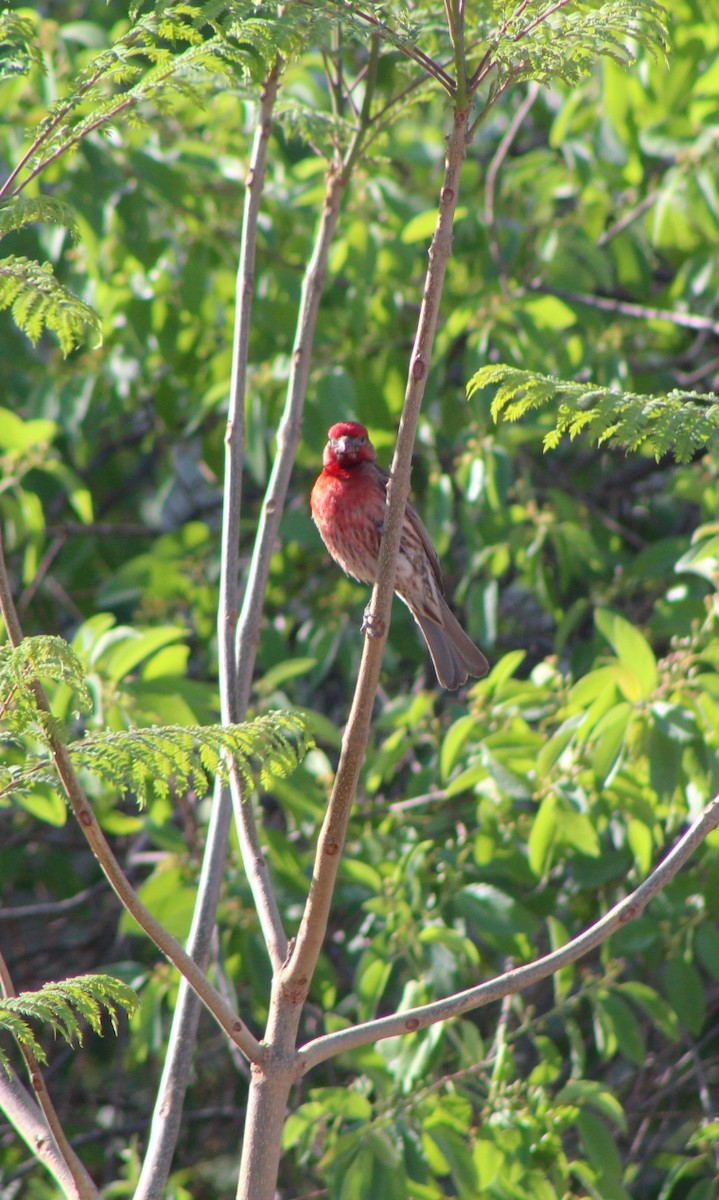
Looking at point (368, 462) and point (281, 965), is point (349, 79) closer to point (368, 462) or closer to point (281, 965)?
point (368, 462)

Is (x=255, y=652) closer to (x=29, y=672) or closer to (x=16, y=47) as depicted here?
(x=29, y=672)

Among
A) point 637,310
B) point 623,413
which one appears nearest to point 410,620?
point 637,310

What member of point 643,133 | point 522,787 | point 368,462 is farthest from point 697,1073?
point 643,133

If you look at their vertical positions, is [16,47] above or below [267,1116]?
above

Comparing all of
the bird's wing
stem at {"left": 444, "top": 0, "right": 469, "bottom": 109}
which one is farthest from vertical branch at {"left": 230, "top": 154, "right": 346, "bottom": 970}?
the bird's wing

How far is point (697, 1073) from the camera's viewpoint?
4.44 meters

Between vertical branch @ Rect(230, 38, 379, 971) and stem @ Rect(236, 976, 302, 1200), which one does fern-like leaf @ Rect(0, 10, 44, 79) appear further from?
stem @ Rect(236, 976, 302, 1200)

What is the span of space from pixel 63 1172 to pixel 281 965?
49 cm

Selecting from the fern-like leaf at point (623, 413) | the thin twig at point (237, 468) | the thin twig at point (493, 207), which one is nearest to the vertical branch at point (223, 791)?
the thin twig at point (237, 468)

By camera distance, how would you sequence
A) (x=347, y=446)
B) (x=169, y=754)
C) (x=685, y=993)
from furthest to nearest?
(x=347, y=446)
(x=685, y=993)
(x=169, y=754)

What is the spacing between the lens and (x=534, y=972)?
2.20 metres

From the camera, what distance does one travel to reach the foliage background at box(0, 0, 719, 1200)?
11.7 feet

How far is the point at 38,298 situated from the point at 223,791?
3.75 feet

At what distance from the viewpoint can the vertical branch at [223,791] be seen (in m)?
2.61
